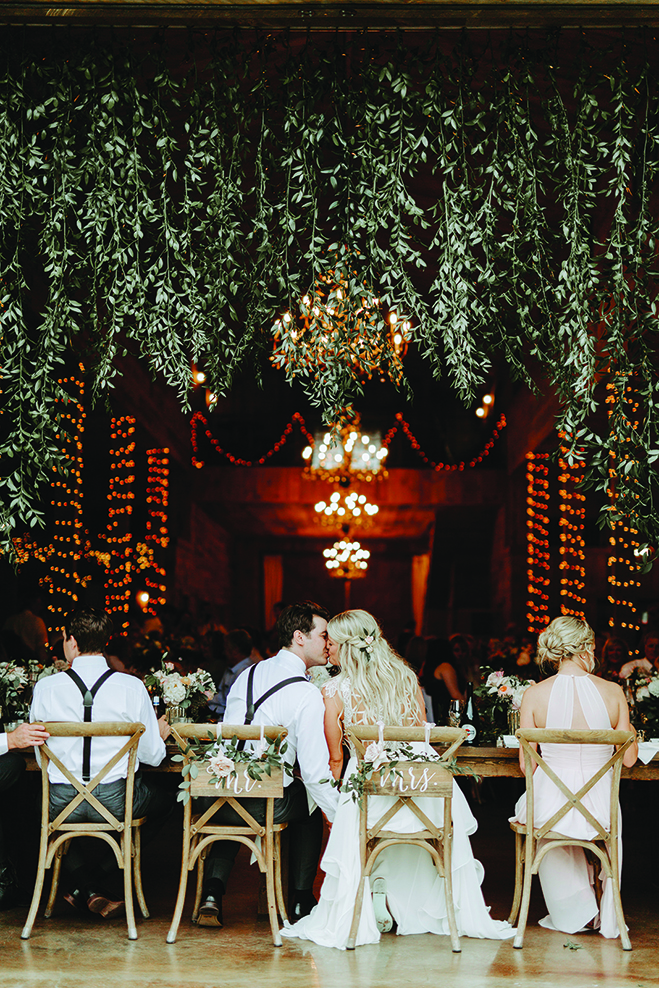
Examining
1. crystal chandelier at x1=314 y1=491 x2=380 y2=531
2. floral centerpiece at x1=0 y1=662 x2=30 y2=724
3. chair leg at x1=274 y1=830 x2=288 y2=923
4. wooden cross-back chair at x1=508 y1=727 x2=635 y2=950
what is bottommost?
chair leg at x1=274 y1=830 x2=288 y2=923

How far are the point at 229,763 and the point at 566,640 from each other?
5.54ft

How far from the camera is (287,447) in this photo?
57.6 feet

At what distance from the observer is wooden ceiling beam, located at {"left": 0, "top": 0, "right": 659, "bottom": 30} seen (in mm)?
4094

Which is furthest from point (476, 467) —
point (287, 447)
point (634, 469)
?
point (634, 469)

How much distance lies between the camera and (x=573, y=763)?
14.6 feet

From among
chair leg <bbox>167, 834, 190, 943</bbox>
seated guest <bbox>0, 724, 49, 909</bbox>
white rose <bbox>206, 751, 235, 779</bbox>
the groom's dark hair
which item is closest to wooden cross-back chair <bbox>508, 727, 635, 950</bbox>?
the groom's dark hair

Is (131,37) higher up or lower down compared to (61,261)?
higher up

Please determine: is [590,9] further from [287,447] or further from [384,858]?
[287,447]

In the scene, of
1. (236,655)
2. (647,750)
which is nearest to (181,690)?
(647,750)

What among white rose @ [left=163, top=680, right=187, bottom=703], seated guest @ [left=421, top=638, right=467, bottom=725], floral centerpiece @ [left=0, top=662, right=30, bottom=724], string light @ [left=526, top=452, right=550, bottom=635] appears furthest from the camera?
string light @ [left=526, top=452, right=550, bottom=635]

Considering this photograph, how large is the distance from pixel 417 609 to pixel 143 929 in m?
19.3

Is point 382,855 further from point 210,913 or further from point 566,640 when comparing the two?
point 566,640

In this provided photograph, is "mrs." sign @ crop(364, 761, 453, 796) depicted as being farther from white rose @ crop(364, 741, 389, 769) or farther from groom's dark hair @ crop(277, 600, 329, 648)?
groom's dark hair @ crop(277, 600, 329, 648)

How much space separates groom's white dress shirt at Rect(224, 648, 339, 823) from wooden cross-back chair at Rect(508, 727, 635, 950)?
90 centimetres
